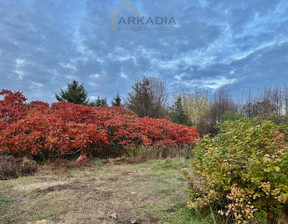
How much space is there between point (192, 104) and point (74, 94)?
813cm

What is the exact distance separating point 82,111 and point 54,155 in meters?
1.59

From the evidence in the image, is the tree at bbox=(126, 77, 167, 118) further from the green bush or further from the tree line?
the green bush

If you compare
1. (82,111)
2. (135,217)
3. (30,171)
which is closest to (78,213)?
(135,217)

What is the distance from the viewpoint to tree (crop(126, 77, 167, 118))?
12748mm

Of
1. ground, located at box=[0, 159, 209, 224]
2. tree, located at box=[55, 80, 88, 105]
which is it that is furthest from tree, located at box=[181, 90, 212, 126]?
ground, located at box=[0, 159, 209, 224]

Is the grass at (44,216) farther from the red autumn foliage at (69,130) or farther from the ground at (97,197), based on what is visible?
the red autumn foliage at (69,130)

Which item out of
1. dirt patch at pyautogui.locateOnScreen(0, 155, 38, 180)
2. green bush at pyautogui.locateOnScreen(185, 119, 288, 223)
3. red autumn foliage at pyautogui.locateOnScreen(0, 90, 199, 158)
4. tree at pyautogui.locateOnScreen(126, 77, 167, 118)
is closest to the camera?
green bush at pyautogui.locateOnScreen(185, 119, 288, 223)

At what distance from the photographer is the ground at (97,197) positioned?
7.68ft

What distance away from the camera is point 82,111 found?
6.40m

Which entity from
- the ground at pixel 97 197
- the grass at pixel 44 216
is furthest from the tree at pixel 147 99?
the grass at pixel 44 216

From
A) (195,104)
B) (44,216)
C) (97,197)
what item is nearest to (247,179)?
(97,197)

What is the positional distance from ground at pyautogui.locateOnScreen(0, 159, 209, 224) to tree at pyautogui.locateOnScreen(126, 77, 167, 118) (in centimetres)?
835

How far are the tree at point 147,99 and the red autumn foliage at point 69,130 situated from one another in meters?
5.53

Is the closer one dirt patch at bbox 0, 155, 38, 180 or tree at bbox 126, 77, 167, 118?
dirt patch at bbox 0, 155, 38, 180
